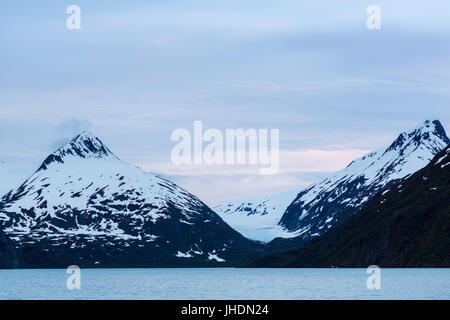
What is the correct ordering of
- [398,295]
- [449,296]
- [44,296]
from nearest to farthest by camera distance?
[449,296]
[398,295]
[44,296]

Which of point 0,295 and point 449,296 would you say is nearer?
point 449,296
